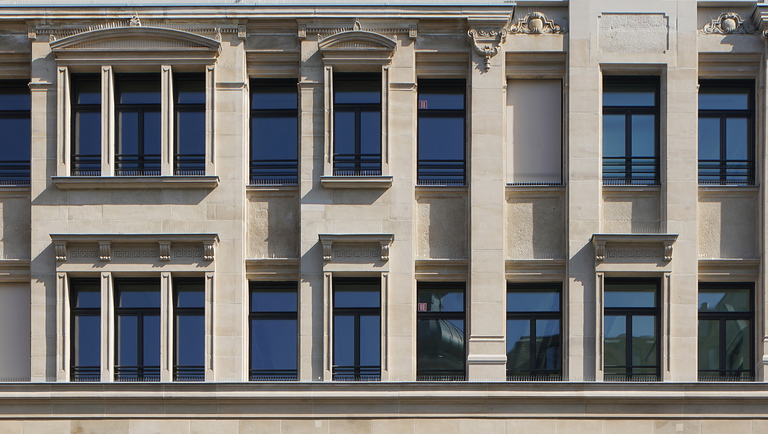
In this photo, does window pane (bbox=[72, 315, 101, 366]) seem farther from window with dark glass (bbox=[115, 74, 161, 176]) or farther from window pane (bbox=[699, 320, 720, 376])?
window pane (bbox=[699, 320, 720, 376])

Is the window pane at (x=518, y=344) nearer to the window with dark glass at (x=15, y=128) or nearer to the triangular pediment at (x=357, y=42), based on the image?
the triangular pediment at (x=357, y=42)

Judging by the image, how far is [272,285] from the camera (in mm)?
19406

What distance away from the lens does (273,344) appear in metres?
19.3

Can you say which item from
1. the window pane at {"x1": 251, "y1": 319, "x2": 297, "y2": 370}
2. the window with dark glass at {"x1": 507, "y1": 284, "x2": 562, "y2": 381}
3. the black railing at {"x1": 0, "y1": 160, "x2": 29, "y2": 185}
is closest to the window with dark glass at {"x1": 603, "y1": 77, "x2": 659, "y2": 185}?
the window with dark glass at {"x1": 507, "y1": 284, "x2": 562, "y2": 381}

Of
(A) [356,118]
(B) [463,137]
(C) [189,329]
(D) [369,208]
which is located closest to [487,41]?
(B) [463,137]

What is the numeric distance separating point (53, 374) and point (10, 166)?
463cm

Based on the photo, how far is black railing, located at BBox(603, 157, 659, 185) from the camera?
19500mm

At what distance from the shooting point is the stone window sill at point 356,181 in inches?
742

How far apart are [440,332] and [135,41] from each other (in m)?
8.76

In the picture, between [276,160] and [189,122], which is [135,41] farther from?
[276,160]

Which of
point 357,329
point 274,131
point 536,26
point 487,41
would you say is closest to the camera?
point 357,329

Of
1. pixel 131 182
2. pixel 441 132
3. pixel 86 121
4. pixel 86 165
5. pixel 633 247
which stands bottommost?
pixel 633 247

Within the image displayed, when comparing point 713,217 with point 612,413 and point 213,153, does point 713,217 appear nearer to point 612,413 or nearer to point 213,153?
point 612,413

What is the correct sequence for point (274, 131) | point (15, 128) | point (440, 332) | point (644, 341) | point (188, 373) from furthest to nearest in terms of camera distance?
1. point (15, 128)
2. point (274, 131)
3. point (440, 332)
4. point (644, 341)
5. point (188, 373)
